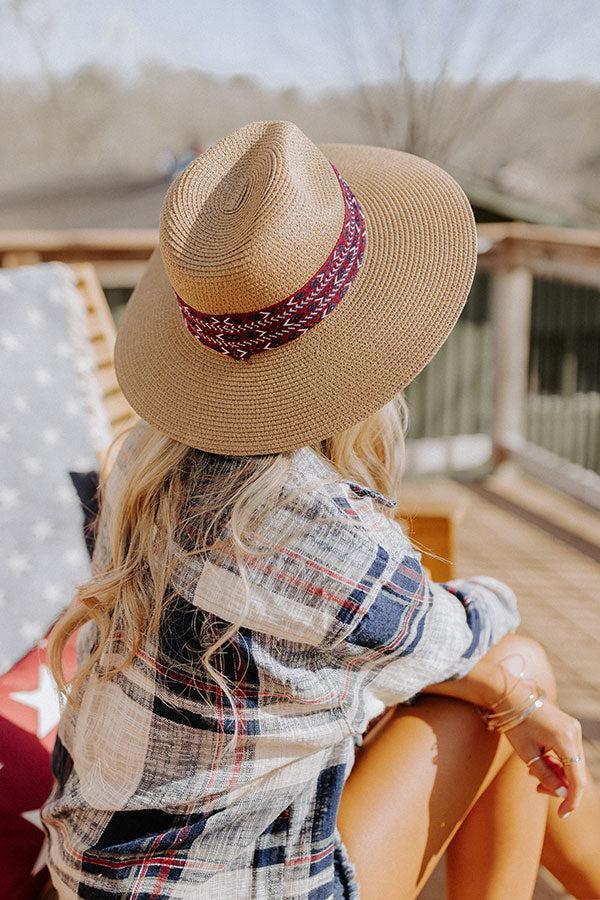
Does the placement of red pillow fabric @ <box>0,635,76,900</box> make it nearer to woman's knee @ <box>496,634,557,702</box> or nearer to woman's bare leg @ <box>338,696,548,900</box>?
woman's bare leg @ <box>338,696,548,900</box>

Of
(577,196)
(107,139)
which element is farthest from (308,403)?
(107,139)

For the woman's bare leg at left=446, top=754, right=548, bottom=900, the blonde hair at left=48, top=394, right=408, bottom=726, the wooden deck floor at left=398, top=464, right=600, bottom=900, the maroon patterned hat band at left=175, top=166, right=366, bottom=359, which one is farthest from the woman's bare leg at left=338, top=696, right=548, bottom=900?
the maroon patterned hat band at left=175, top=166, right=366, bottom=359

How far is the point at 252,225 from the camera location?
2.93ft

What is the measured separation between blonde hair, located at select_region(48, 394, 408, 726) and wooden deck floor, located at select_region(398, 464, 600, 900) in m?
0.78

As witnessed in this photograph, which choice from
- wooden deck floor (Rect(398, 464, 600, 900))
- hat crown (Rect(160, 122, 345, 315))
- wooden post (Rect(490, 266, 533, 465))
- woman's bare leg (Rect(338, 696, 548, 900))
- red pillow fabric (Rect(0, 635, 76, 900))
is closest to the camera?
hat crown (Rect(160, 122, 345, 315))

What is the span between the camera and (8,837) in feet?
4.04

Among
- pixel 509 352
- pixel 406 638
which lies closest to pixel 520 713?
pixel 406 638

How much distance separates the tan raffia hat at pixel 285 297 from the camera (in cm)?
91

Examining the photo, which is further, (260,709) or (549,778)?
(549,778)

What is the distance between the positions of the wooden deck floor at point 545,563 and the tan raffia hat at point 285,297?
0.75 metres

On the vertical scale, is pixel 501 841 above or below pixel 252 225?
below

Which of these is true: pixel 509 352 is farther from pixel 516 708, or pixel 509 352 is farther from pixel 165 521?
pixel 165 521

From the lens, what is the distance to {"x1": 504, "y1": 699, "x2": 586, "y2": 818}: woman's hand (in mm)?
1104

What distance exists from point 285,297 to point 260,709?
0.48 m
